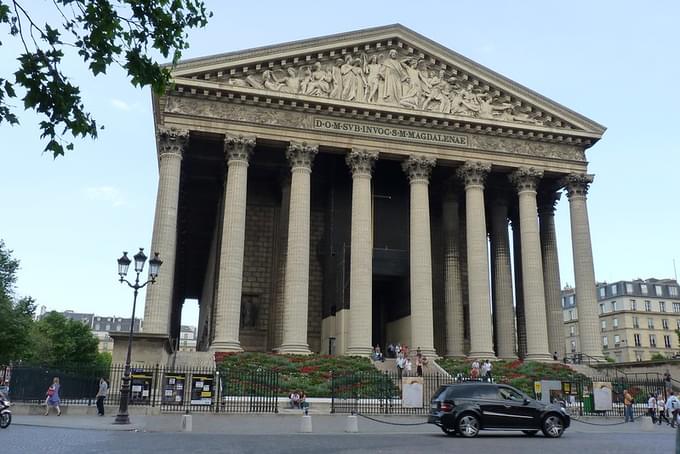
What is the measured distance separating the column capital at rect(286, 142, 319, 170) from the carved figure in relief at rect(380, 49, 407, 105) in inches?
223

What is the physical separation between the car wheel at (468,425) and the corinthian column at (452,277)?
2280 centimetres

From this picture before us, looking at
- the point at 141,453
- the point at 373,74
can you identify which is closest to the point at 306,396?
the point at 141,453

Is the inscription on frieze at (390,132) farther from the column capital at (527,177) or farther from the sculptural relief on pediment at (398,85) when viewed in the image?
the column capital at (527,177)

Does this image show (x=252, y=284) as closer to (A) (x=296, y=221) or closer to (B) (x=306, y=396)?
(A) (x=296, y=221)

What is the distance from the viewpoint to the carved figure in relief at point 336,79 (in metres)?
37.8

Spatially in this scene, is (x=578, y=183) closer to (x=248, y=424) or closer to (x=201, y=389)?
(x=201, y=389)

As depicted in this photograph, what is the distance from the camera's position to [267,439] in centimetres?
1477

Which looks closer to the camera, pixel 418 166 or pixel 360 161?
pixel 360 161

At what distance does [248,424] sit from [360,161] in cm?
2077

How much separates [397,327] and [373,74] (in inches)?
613

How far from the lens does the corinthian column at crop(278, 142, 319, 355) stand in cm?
3397

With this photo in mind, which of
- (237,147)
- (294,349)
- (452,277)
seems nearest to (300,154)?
(237,147)

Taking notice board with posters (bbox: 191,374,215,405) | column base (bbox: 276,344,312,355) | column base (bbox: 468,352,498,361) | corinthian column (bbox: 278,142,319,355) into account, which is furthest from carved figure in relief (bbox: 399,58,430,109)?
notice board with posters (bbox: 191,374,215,405)

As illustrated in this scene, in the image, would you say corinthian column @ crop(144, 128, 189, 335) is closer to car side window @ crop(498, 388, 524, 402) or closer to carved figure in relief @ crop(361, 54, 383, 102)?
carved figure in relief @ crop(361, 54, 383, 102)
